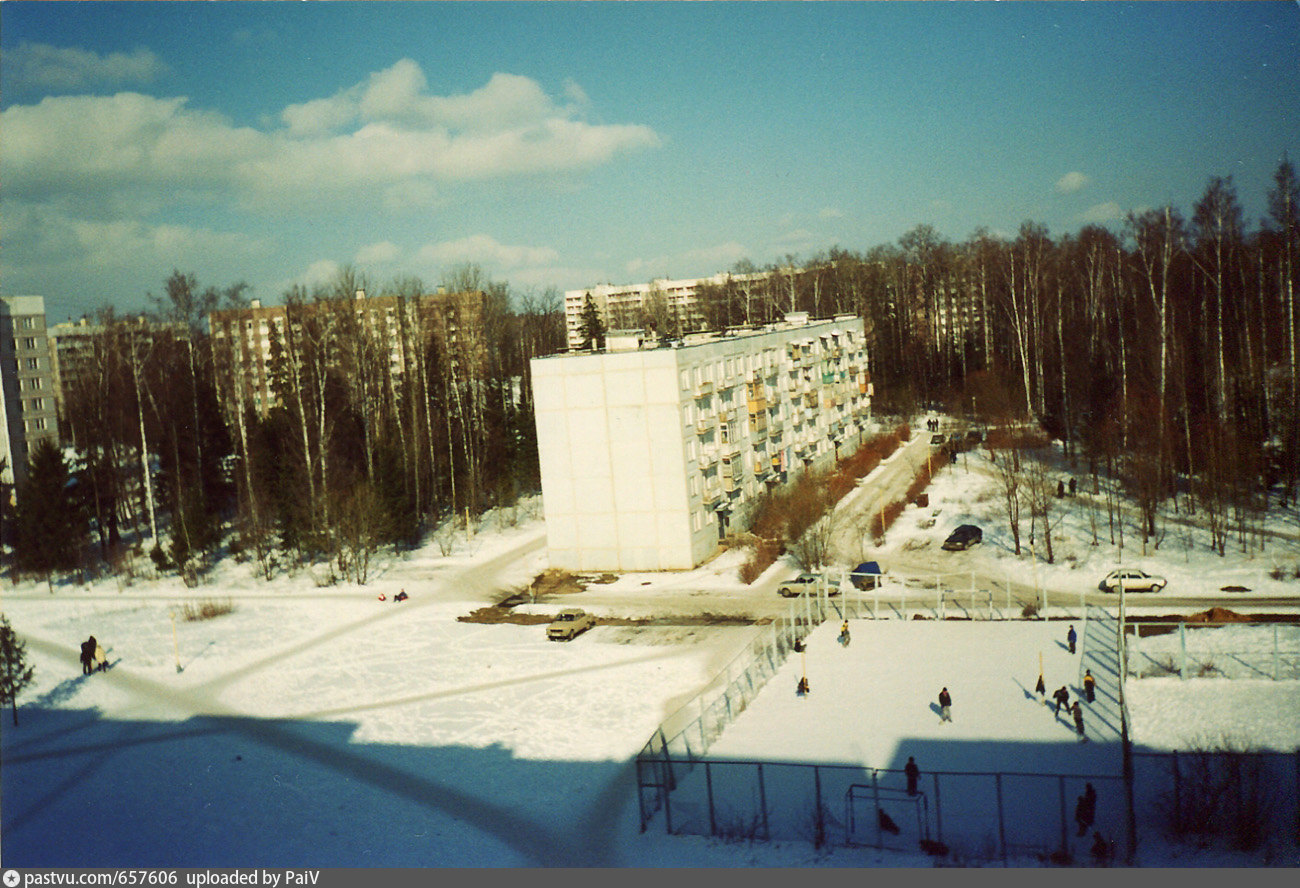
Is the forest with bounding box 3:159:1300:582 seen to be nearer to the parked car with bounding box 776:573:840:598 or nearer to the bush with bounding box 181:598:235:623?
the bush with bounding box 181:598:235:623

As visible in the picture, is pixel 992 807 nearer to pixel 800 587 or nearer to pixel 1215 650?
pixel 1215 650

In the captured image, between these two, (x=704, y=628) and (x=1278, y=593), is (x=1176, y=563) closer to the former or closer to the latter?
(x=1278, y=593)

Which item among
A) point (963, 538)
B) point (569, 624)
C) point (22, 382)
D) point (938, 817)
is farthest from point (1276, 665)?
point (22, 382)

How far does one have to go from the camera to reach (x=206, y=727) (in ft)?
50.4

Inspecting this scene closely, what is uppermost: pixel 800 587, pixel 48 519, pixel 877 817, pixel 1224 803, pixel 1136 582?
pixel 48 519

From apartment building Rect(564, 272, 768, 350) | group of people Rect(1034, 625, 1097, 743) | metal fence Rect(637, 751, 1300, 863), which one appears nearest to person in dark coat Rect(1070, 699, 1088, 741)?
group of people Rect(1034, 625, 1097, 743)

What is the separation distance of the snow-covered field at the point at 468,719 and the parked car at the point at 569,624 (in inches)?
13.1

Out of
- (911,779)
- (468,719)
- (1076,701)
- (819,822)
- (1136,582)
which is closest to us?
(819,822)

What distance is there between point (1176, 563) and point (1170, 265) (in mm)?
10057

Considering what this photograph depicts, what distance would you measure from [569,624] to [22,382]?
37.3 feet

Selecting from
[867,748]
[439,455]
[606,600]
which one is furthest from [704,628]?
[439,455]

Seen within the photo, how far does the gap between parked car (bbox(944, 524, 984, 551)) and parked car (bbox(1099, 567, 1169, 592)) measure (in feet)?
13.4

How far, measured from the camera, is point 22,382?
661 inches

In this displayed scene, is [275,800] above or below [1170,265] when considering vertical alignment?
below
